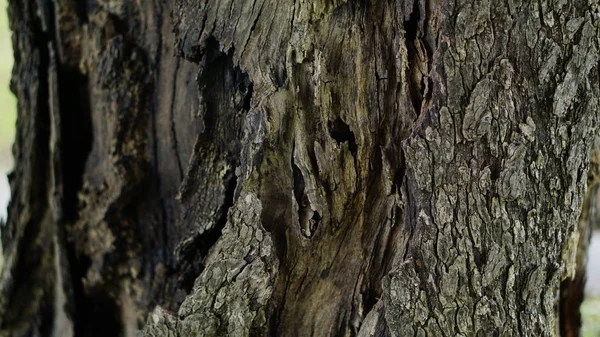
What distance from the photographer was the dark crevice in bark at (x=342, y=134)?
3.50 feet

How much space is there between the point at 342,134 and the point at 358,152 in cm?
4

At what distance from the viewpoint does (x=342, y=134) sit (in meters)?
1.07

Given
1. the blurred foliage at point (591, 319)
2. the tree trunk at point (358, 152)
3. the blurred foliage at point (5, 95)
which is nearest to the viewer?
the tree trunk at point (358, 152)

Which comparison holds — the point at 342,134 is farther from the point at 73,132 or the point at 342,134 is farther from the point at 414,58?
the point at 73,132

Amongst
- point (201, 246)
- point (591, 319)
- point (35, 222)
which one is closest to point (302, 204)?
point (201, 246)

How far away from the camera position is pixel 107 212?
1.33 m

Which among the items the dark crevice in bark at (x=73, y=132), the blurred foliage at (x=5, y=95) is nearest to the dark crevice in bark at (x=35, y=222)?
the dark crevice in bark at (x=73, y=132)

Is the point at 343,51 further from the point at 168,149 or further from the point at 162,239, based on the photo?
the point at 162,239

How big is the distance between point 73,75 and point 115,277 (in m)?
0.45

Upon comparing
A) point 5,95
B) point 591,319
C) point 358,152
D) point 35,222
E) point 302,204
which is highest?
point 5,95

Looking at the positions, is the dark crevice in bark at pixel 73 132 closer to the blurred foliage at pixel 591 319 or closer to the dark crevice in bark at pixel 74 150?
the dark crevice in bark at pixel 74 150

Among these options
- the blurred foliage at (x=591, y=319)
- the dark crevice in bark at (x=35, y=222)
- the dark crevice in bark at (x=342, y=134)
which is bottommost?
the dark crevice in bark at (x=35, y=222)

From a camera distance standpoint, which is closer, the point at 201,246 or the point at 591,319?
the point at 201,246

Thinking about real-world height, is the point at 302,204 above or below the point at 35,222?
above
